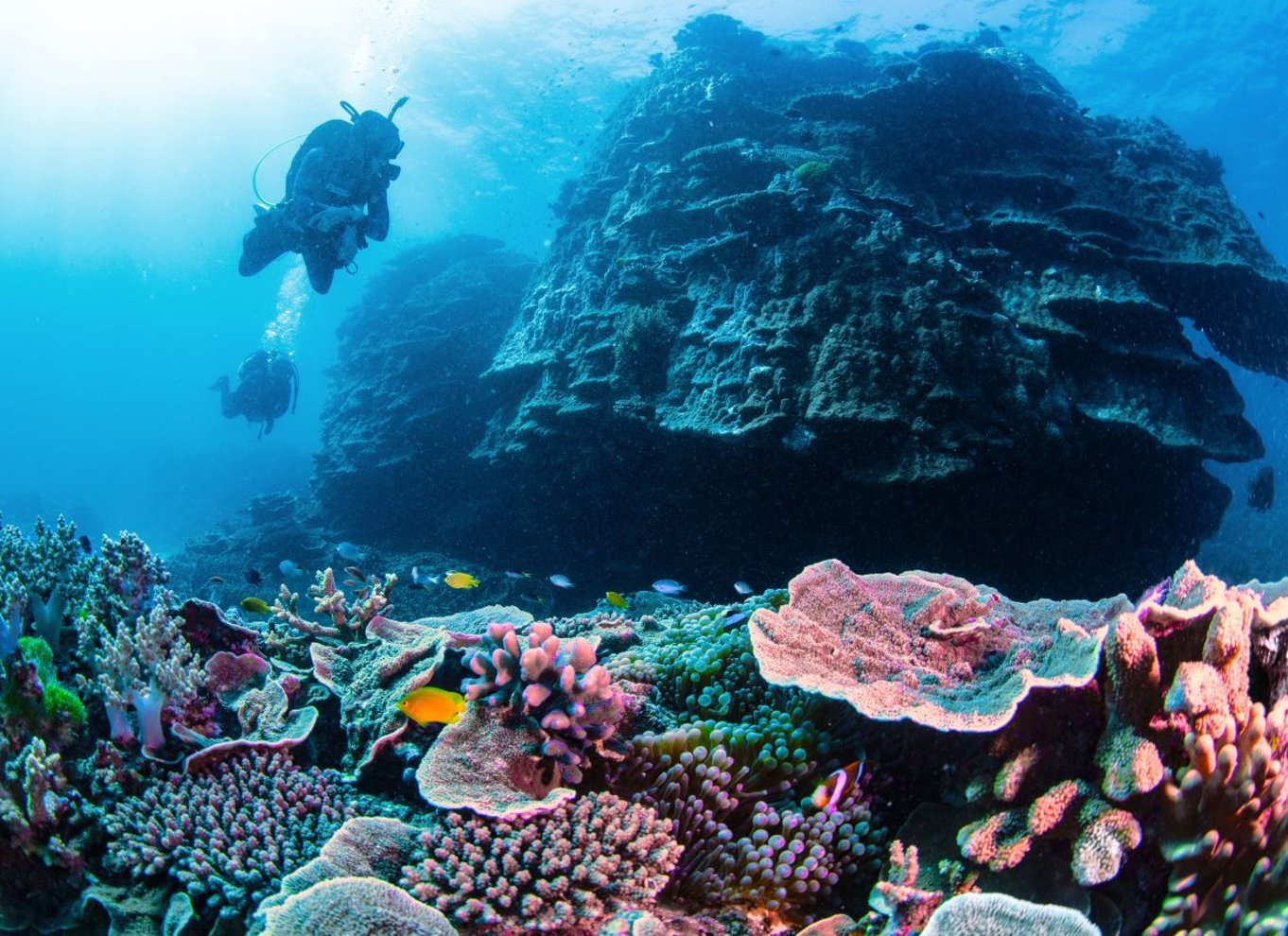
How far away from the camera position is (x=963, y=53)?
11508 millimetres

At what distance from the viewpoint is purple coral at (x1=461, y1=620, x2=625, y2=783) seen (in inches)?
107

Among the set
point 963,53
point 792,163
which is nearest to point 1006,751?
point 792,163

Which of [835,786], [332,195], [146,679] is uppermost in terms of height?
[332,195]

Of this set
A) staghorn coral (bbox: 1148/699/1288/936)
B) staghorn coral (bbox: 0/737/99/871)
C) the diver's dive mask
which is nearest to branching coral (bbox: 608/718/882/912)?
staghorn coral (bbox: 1148/699/1288/936)

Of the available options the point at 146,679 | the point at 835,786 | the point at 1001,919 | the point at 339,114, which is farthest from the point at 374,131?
the point at 339,114

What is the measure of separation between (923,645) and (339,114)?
5185 centimetres

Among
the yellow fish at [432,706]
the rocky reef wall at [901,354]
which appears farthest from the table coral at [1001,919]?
the rocky reef wall at [901,354]

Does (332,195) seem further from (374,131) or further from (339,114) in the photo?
(339,114)

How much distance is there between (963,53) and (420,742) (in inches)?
576

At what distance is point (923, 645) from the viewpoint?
3.05 meters

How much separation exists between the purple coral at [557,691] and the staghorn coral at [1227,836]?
6.80ft

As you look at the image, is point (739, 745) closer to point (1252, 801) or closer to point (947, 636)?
point (947, 636)

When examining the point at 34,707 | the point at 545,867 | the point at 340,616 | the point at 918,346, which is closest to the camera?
the point at 545,867

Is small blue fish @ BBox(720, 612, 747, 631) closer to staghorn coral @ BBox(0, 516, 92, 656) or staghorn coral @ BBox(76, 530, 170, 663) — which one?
staghorn coral @ BBox(76, 530, 170, 663)
